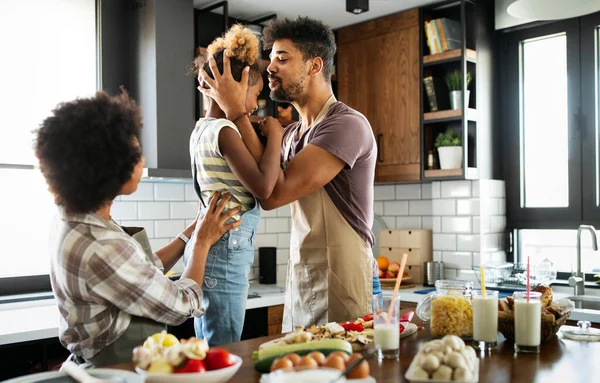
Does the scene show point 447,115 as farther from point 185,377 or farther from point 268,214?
point 185,377

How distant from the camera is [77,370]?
4.03ft

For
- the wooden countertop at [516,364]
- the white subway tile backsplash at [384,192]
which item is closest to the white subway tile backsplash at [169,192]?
the white subway tile backsplash at [384,192]

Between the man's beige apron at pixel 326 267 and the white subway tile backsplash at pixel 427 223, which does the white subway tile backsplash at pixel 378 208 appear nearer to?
the white subway tile backsplash at pixel 427 223

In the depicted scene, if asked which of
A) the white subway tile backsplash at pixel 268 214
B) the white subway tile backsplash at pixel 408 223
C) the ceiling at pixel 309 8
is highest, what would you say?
the ceiling at pixel 309 8

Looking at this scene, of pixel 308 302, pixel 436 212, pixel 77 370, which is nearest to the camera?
pixel 77 370

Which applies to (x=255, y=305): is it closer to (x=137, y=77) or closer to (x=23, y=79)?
(x=137, y=77)

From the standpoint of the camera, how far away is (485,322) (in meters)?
1.56

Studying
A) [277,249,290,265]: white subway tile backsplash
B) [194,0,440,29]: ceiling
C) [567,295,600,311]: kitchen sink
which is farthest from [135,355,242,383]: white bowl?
[277,249,290,265]: white subway tile backsplash

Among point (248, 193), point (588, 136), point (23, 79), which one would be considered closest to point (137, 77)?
point (23, 79)

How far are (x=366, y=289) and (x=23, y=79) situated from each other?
1915mm

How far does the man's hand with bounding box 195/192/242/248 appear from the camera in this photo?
183 centimetres

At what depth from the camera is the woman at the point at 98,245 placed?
1.42 m

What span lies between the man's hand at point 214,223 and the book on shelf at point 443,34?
7.78 ft

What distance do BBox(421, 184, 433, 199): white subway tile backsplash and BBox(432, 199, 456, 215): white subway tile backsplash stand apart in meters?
0.16
